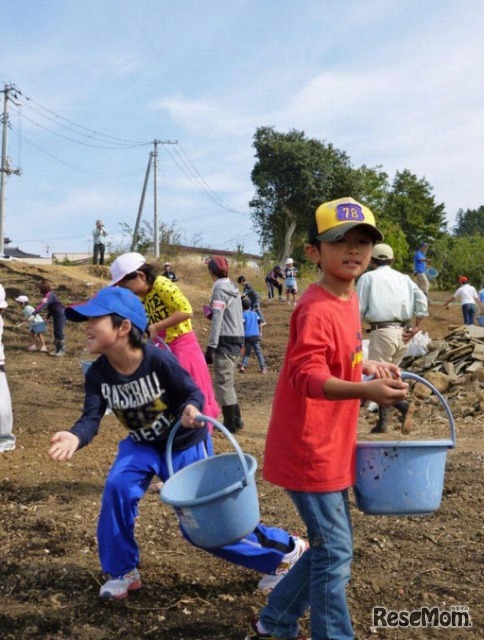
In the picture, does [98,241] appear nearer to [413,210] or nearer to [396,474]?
[396,474]

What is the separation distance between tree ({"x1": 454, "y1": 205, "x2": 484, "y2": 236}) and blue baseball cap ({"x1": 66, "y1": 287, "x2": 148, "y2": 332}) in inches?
5505

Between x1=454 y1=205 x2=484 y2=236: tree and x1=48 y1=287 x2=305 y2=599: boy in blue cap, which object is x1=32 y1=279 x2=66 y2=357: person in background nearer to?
x1=48 y1=287 x2=305 y2=599: boy in blue cap

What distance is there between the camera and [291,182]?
38.8m

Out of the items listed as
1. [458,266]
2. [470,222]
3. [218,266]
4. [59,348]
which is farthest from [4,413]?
[470,222]

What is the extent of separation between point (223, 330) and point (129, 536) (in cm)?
429

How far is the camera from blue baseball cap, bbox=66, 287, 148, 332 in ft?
9.86

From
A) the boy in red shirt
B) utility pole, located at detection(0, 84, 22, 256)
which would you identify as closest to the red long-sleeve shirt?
the boy in red shirt

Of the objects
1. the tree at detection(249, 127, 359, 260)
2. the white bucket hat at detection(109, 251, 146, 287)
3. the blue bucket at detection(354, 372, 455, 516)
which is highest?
the tree at detection(249, 127, 359, 260)

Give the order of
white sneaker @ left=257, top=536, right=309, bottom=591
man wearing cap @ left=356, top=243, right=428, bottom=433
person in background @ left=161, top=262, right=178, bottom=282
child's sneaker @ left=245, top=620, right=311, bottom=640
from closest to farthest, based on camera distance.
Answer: child's sneaker @ left=245, top=620, right=311, bottom=640
white sneaker @ left=257, top=536, right=309, bottom=591
man wearing cap @ left=356, top=243, right=428, bottom=433
person in background @ left=161, top=262, right=178, bottom=282

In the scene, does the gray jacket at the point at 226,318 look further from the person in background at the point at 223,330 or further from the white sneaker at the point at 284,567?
the white sneaker at the point at 284,567

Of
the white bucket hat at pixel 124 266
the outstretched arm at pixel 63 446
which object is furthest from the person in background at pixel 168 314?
the outstretched arm at pixel 63 446

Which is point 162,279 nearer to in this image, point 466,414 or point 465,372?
point 466,414

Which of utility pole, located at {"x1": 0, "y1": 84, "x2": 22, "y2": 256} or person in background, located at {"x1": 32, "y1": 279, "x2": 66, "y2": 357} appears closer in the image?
person in background, located at {"x1": 32, "y1": 279, "x2": 66, "y2": 357}

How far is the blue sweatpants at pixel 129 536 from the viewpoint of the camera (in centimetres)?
307
